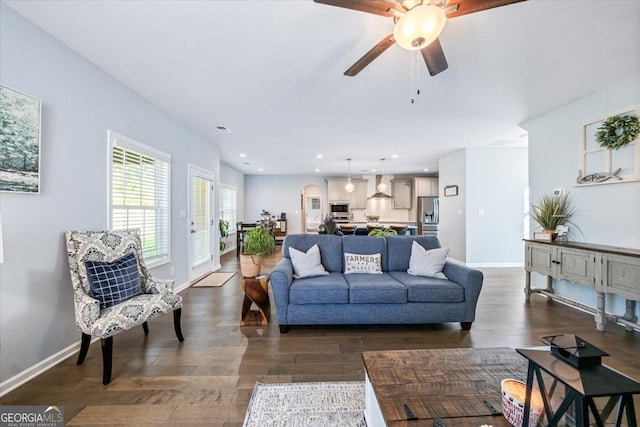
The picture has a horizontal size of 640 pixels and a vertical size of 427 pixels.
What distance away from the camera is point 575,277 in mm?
3006

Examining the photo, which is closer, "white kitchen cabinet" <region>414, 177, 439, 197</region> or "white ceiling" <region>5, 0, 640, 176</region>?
"white ceiling" <region>5, 0, 640, 176</region>

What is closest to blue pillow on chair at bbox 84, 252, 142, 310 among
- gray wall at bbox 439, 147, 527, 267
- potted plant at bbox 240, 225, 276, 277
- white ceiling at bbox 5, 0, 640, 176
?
potted plant at bbox 240, 225, 276, 277

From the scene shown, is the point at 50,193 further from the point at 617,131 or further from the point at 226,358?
the point at 617,131

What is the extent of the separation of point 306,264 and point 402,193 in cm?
715

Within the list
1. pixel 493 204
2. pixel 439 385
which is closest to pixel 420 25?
pixel 439 385

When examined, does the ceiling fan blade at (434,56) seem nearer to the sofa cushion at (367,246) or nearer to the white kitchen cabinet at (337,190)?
the sofa cushion at (367,246)

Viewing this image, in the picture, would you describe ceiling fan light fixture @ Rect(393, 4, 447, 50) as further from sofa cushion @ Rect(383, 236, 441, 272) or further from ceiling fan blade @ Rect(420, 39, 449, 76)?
sofa cushion @ Rect(383, 236, 441, 272)

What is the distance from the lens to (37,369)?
6.48ft

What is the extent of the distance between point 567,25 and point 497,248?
4.81 m

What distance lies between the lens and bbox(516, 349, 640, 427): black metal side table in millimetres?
779

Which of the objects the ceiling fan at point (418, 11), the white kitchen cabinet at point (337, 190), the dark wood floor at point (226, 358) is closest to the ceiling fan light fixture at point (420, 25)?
the ceiling fan at point (418, 11)

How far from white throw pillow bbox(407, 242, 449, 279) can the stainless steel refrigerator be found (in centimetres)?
583

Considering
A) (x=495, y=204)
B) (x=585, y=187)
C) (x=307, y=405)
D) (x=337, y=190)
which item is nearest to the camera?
(x=307, y=405)

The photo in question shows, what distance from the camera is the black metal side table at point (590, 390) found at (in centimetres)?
78
